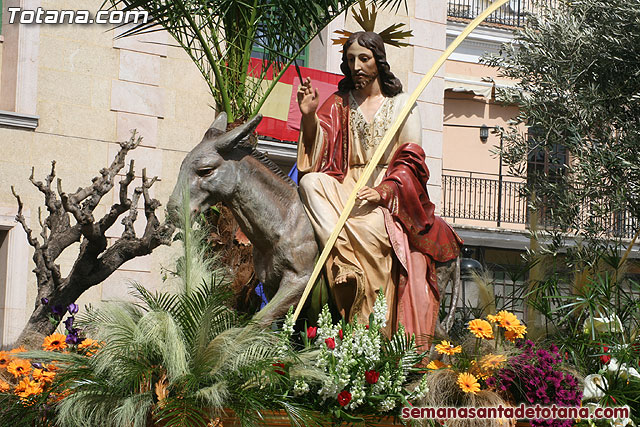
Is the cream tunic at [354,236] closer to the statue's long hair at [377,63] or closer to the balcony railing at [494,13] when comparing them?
the statue's long hair at [377,63]

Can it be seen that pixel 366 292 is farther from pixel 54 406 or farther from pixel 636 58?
pixel 636 58

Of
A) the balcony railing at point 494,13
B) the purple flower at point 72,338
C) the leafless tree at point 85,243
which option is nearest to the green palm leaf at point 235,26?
the leafless tree at point 85,243

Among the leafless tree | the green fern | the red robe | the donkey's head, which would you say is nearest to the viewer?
the green fern

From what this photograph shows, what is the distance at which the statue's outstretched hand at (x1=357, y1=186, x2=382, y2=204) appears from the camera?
22.7 feet

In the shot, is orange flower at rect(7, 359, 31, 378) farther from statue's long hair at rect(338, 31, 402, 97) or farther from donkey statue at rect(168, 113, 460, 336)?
statue's long hair at rect(338, 31, 402, 97)

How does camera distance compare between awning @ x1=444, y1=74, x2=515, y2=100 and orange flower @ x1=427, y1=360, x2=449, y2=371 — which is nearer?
orange flower @ x1=427, y1=360, x2=449, y2=371

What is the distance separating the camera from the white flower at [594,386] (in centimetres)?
658

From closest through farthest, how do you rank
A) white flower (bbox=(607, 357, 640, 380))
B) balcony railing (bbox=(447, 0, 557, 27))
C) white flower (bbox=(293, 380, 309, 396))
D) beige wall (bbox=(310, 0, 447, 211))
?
white flower (bbox=(293, 380, 309, 396)) → white flower (bbox=(607, 357, 640, 380)) → beige wall (bbox=(310, 0, 447, 211)) → balcony railing (bbox=(447, 0, 557, 27))

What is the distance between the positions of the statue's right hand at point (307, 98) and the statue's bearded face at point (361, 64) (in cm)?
49

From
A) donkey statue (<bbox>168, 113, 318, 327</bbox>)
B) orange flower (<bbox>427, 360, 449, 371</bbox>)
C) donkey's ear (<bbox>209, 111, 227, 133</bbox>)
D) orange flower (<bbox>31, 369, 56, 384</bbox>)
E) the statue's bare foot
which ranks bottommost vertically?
orange flower (<bbox>31, 369, 56, 384</bbox>)

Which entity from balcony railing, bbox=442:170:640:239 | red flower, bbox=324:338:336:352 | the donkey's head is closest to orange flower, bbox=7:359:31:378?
the donkey's head

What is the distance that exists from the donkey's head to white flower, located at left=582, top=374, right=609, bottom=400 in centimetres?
264

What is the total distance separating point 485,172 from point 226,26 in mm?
17687

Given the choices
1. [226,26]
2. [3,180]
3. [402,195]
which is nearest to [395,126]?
[402,195]
